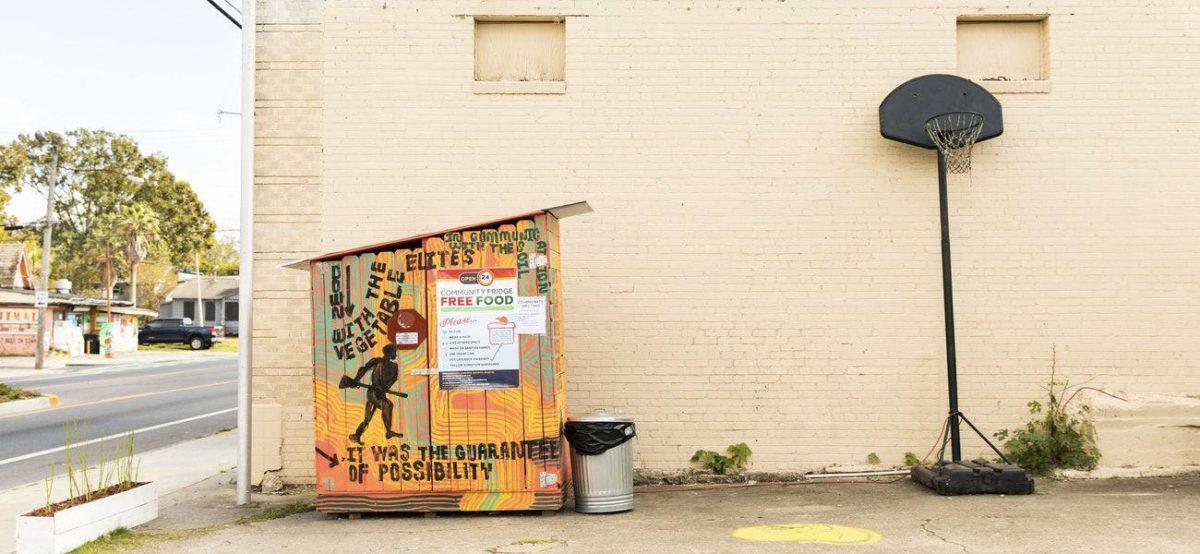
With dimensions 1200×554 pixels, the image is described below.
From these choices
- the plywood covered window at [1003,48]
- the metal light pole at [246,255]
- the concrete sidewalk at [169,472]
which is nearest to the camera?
the metal light pole at [246,255]

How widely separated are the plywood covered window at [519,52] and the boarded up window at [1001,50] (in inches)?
162

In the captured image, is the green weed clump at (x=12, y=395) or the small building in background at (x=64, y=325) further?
the small building in background at (x=64, y=325)

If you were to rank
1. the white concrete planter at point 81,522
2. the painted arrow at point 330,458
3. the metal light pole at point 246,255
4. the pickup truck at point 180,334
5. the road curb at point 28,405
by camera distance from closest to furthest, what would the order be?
the white concrete planter at point 81,522, the painted arrow at point 330,458, the metal light pole at point 246,255, the road curb at point 28,405, the pickup truck at point 180,334

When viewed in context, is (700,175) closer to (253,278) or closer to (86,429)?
(253,278)

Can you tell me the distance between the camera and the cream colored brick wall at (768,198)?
9.26 metres

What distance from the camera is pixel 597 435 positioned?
774 centimetres

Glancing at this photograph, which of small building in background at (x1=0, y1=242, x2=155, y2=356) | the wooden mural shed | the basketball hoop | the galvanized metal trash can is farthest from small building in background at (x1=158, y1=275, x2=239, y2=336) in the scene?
the basketball hoop

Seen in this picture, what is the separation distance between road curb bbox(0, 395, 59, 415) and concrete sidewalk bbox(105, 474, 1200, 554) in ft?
42.0

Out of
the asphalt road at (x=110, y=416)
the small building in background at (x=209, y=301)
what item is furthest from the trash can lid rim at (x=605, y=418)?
the small building in background at (x=209, y=301)

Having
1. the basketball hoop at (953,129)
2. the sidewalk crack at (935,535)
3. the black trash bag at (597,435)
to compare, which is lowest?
the sidewalk crack at (935,535)

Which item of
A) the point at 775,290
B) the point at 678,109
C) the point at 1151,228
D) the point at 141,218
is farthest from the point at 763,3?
the point at 141,218

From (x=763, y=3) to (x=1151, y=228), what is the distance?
4444 millimetres

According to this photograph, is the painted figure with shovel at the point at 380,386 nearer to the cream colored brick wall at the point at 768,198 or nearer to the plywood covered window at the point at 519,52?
the cream colored brick wall at the point at 768,198

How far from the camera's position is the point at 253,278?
29.6ft
